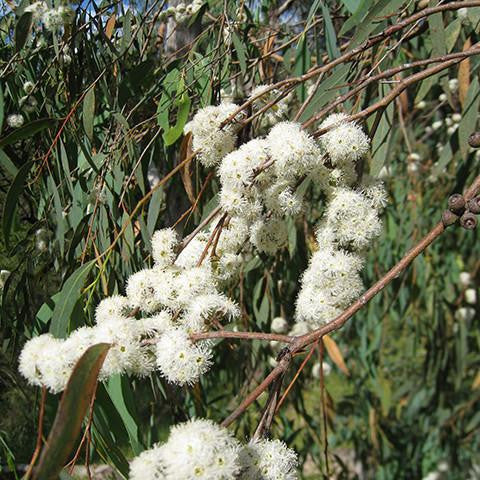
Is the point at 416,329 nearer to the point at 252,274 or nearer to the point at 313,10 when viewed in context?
the point at 252,274

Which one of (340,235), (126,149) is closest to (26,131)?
(126,149)

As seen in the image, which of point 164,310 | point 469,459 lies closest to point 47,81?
point 164,310

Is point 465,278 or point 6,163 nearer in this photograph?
point 6,163

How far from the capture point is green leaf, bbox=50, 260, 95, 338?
35.6 inches

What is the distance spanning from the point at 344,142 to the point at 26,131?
535mm

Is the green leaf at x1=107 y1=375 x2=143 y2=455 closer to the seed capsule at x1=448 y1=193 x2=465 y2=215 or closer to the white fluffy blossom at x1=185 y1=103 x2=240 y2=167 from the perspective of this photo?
the white fluffy blossom at x1=185 y1=103 x2=240 y2=167

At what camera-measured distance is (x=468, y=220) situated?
76cm

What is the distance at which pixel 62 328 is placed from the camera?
907 mm

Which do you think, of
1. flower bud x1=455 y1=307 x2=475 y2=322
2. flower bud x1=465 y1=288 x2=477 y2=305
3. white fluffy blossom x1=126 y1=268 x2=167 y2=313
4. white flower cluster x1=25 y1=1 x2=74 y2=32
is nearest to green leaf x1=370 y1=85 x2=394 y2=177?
white fluffy blossom x1=126 y1=268 x2=167 y2=313

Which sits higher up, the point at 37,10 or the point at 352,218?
the point at 37,10

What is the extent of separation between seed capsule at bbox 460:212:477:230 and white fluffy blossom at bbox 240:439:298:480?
1.12 ft

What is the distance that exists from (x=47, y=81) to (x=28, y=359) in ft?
2.59

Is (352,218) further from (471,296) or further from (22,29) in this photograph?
(471,296)

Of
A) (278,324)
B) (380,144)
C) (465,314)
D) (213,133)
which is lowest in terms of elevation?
(465,314)
